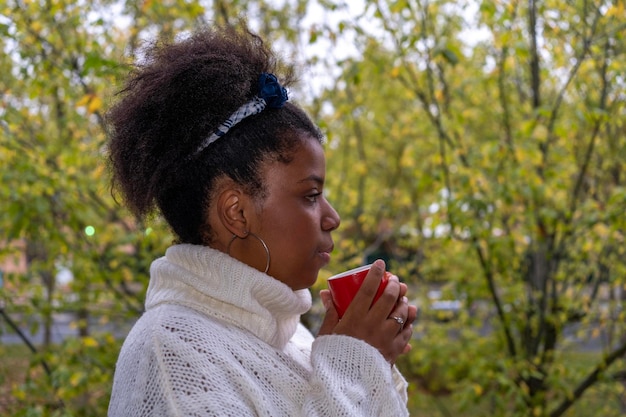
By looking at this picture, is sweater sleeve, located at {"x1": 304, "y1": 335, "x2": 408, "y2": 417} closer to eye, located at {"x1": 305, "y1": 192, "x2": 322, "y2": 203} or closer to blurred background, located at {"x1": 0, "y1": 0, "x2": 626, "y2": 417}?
eye, located at {"x1": 305, "y1": 192, "x2": 322, "y2": 203}

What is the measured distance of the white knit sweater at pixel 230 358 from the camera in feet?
4.21

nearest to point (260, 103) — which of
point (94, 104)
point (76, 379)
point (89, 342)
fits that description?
point (94, 104)

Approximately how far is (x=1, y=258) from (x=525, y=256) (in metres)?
3.82

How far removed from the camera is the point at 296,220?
58.6 inches

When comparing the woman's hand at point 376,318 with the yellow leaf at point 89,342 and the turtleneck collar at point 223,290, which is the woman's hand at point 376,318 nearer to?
the turtleneck collar at point 223,290

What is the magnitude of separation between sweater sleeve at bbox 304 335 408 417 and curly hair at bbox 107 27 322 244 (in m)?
0.38

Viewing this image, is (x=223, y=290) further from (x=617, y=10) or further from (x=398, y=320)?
(x=617, y=10)

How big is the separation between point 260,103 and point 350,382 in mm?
664

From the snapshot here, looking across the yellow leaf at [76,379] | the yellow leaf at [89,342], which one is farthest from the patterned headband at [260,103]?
the yellow leaf at [89,342]

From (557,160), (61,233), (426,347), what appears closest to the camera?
(61,233)

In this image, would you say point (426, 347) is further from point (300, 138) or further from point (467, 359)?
point (300, 138)

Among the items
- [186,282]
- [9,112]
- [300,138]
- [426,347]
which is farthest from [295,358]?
[426,347]

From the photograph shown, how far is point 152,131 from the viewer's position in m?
1.49

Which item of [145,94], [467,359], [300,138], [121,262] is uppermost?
[145,94]
